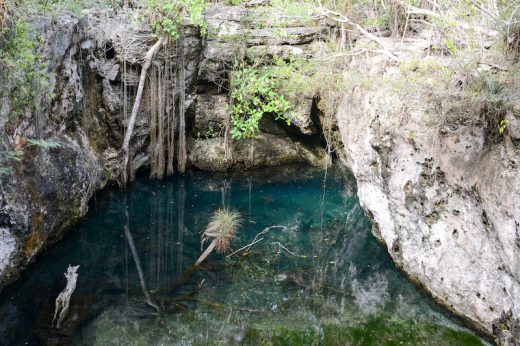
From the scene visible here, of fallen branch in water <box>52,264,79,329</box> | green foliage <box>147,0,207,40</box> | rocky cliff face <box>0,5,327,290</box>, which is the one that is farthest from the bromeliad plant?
green foliage <box>147,0,207,40</box>

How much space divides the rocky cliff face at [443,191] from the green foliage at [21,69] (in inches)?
192

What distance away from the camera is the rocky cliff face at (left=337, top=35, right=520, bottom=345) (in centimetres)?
471

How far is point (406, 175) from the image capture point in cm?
633

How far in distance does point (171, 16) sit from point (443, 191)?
6992 millimetres

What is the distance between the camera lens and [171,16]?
9.93 meters

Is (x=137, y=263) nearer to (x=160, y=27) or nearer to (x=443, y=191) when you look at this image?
(x=443, y=191)

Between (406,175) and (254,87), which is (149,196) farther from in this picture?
(406,175)

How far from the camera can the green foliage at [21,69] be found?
5.82 meters

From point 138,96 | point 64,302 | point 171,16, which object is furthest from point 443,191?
point 171,16

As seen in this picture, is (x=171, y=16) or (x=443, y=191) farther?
(x=171, y=16)

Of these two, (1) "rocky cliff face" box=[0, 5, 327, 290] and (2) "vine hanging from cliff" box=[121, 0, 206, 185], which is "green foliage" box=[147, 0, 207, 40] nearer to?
(2) "vine hanging from cliff" box=[121, 0, 206, 185]

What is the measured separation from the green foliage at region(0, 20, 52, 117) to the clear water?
2349 millimetres

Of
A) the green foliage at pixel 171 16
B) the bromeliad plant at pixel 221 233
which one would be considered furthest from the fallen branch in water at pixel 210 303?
the green foliage at pixel 171 16

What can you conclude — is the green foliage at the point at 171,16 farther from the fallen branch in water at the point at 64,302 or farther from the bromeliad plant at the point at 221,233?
the fallen branch in water at the point at 64,302
